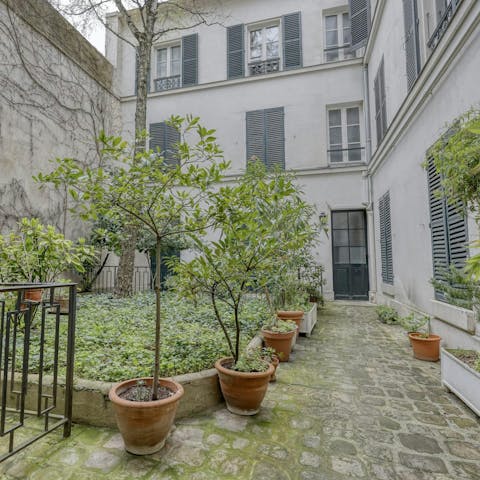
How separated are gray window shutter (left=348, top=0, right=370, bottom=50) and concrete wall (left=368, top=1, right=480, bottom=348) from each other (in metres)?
0.77

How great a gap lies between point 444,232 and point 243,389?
11.3ft

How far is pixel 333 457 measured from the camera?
79.4 inches

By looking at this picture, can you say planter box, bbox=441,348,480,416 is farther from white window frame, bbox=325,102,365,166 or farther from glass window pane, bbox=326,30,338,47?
glass window pane, bbox=326,30,338,47

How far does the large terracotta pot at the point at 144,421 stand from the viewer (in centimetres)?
192

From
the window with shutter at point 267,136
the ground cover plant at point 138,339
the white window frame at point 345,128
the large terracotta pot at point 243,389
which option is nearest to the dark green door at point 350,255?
the white window frame at point 345,128

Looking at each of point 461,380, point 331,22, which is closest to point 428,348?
point 461,380

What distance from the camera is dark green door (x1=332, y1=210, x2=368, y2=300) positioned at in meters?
8.50

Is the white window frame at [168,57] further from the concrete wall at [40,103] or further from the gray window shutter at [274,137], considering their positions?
the gray window shutter at [274,137]

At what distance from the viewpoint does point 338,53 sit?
9062 mm

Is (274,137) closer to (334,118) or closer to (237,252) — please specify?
(334,118)

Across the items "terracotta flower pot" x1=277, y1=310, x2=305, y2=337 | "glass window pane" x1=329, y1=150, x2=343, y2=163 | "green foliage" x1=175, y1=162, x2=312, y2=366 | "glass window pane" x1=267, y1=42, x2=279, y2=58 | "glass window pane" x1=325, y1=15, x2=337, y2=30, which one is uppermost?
"glass window pane" x1=325, y1=15, x2=337, y2=30

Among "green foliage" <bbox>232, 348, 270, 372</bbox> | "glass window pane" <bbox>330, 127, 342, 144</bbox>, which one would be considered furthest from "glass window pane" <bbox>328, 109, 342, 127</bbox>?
"green foliage" <bbox>232, 348, 270, 372</bbox>

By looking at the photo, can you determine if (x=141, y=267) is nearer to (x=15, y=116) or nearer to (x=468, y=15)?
(x=15, y=116)

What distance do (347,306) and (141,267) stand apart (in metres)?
6.02
